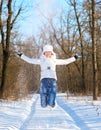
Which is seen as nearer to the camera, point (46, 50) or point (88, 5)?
point (46, 50)

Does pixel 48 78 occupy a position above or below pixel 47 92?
above

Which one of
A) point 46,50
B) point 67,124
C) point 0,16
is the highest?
point 0,16

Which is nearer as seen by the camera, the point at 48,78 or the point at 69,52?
the point at 48,78

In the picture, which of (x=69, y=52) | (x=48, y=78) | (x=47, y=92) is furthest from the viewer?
(x=69, y=52)

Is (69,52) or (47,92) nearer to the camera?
(47,92)

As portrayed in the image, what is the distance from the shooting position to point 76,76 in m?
45.0

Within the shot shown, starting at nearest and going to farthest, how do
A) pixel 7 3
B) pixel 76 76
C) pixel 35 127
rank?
pixel 35 127 < pixel 7 3 < pixel 76 76

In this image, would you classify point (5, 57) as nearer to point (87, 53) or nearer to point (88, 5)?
point (88, 5)

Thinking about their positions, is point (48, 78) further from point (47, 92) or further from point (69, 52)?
point (69, 52)

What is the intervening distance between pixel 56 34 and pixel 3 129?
124 ft

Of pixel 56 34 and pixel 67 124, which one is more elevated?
pixel 56 34

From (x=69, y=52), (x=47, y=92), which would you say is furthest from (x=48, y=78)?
(x=69, y=52)

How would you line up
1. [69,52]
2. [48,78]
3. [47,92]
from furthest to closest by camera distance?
1. [69,52]
2. [47,92]
3. [48,78]

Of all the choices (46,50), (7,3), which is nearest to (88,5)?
(7,3)
